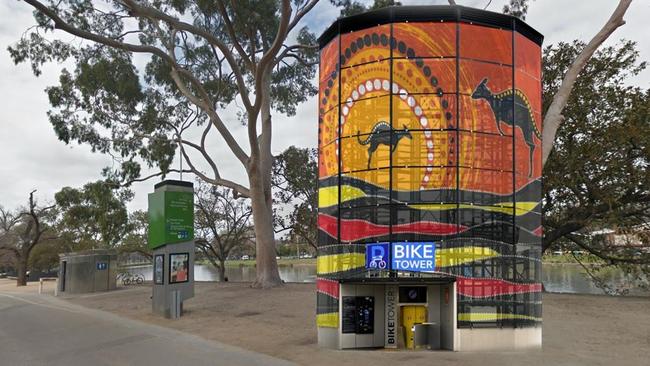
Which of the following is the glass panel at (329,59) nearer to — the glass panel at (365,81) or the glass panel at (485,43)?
the glass panel at (365,81)

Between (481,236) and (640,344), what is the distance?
13.5ft

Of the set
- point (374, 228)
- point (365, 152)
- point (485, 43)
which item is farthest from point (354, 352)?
point (485, 43)

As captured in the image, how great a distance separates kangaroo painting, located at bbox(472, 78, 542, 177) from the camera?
12.3 metres

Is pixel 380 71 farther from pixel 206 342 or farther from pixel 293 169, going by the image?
pixel 293 169

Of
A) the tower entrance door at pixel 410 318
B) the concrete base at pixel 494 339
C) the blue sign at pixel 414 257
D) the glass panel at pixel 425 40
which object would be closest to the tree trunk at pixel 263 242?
the tower entrance door at pixel 410 318

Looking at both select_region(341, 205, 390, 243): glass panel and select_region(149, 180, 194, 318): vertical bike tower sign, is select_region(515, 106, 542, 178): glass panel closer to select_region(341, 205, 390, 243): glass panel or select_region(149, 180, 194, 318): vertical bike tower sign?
select_region(341, 205, 390, 243): glass panel

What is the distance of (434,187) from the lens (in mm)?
12055

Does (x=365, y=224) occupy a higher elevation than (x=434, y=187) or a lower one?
lower

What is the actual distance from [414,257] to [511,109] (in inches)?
157

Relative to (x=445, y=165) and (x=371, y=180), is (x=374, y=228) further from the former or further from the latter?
(x=445, y=165)

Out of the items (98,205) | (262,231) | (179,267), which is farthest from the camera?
(98,205)

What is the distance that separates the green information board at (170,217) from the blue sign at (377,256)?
9036mm

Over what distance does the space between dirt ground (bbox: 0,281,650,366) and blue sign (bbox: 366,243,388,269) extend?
1792 millimetres

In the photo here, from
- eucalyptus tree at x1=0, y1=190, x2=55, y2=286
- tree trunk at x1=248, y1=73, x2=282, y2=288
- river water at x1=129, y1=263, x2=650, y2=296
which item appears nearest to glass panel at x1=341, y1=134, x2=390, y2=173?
tree trunk at x1=248, y1=73, x2=282, y2=288
